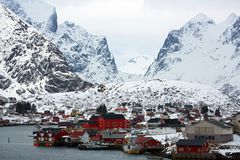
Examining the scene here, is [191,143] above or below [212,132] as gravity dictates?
below

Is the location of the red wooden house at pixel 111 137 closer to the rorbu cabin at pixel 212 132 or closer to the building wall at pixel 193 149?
the rorbu cabin at pixel 212 132

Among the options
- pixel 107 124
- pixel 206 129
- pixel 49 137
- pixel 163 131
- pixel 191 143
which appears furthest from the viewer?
pixel 107 124

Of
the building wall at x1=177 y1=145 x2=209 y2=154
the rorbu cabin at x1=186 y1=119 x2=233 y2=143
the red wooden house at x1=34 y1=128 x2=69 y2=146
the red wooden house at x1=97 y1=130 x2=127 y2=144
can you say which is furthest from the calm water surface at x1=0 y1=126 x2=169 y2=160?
the rorbu cabin at x1=186 y1=119 x2=233 y2=143

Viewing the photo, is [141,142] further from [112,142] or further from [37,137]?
[37,137]

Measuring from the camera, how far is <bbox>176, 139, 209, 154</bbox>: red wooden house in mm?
76875

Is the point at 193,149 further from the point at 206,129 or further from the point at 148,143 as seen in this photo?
the point at 148,143

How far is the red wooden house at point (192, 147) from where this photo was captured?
76875 millimetres

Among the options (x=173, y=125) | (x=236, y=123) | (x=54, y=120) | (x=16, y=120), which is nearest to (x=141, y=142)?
(x=236, y=123)

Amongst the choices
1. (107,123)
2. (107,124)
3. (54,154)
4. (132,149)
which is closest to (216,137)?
(132,149)

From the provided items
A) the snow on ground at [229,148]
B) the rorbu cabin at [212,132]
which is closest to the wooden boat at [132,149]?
the rorbu cabin at [212,132]

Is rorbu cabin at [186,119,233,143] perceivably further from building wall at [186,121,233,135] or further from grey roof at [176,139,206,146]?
grey roof at [176,139,206,146]

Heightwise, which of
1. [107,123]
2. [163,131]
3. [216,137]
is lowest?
[216,137]

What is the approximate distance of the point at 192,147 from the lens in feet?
255

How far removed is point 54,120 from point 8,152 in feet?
329
